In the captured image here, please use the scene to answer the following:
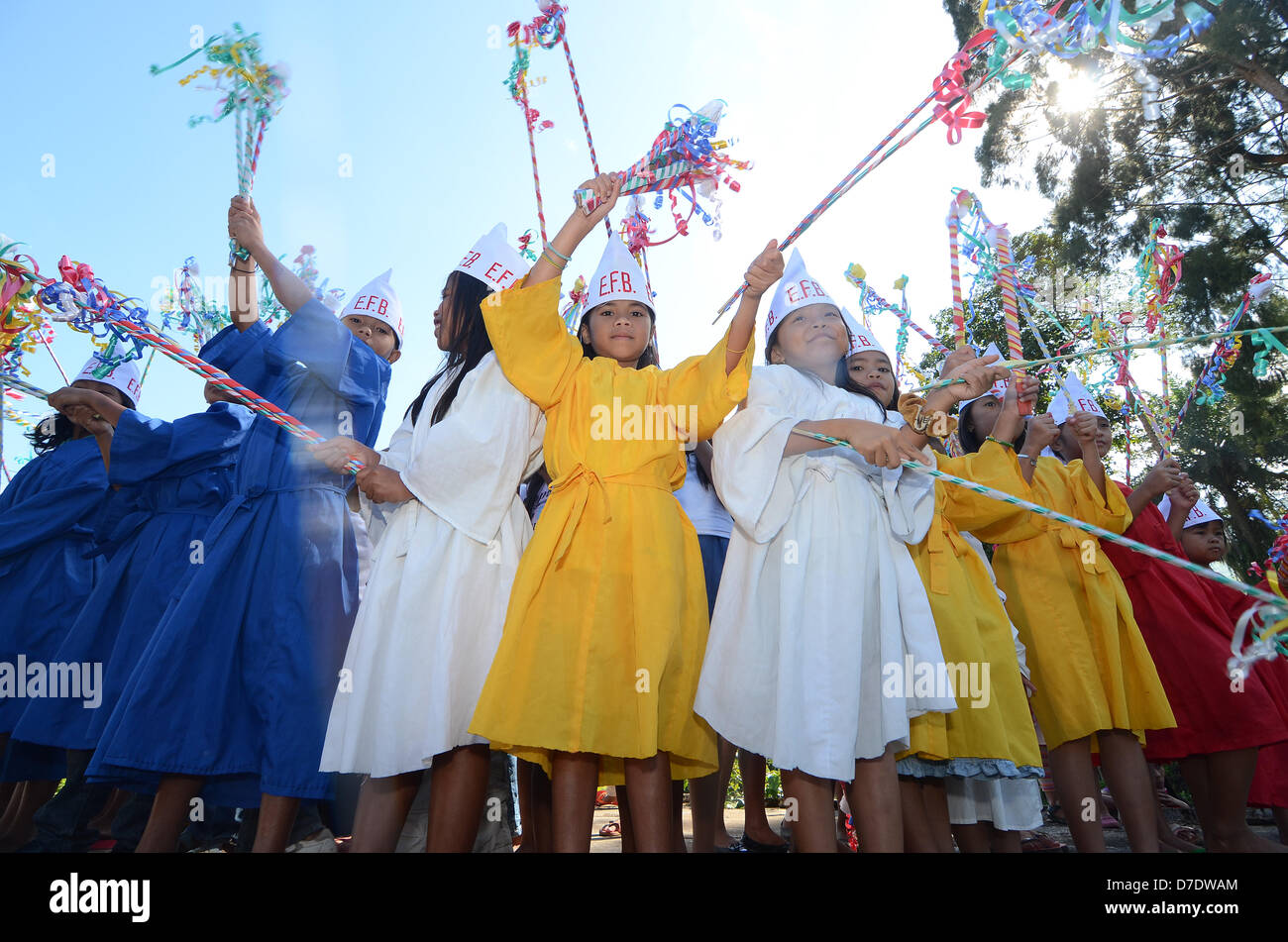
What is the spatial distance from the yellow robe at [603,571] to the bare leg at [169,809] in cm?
124

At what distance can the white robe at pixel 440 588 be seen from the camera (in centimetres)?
269

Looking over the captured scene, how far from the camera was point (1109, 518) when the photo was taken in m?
4.17

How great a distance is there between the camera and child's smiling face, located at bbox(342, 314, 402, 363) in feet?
13.4

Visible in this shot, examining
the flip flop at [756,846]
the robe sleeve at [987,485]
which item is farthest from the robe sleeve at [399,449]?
the flip flop at [756,846]

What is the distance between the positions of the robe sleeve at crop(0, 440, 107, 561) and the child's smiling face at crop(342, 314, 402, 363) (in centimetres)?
176

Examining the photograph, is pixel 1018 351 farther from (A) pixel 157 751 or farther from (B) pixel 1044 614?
(A) pixel 157 751

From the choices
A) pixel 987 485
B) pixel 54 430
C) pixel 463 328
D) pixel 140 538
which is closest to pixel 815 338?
pixel 987 485

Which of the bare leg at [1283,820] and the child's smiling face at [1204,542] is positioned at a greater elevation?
the child's smiling face at [1204,542]

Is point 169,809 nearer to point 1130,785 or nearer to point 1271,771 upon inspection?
point 1130,785

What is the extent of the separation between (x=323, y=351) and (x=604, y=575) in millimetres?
1560

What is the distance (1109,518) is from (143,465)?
4.61 m

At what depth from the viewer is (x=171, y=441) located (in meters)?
3.88

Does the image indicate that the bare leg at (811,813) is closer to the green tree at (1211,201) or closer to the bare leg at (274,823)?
the bare leg at (274,823)

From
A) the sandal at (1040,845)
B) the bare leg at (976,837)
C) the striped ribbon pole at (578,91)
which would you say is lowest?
the sandal at (1040,845)
